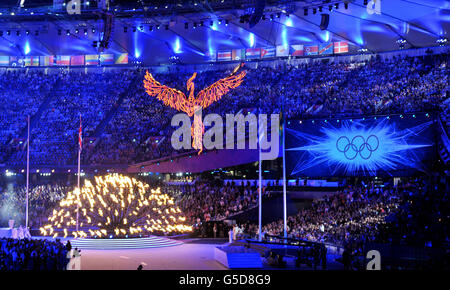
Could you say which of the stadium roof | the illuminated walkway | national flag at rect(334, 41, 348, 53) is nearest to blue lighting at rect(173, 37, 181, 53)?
the stadium roof

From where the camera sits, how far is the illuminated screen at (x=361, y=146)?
30.6 metres

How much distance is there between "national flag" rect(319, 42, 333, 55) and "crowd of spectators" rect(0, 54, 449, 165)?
1352 mm

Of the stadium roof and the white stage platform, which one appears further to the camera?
the stadium roof

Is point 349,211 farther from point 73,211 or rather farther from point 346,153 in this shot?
point 73,211

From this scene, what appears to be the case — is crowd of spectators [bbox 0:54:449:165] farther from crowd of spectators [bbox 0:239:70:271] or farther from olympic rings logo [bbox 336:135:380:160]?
crowd of spectators [bbox 0:239:70:271]

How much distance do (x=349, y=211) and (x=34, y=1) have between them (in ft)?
95.1

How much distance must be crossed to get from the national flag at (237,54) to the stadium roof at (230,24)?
0.43 m

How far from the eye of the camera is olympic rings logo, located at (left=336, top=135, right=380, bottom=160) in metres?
32.2

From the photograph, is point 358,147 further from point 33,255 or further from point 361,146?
point 33,255

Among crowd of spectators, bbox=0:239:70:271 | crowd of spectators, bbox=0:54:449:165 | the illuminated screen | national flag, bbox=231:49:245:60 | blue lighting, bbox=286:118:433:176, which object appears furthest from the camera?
national flag, bbox=231:49:245:60

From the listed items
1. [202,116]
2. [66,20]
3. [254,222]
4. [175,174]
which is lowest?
[254,222]

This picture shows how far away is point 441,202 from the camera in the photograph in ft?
79.0
